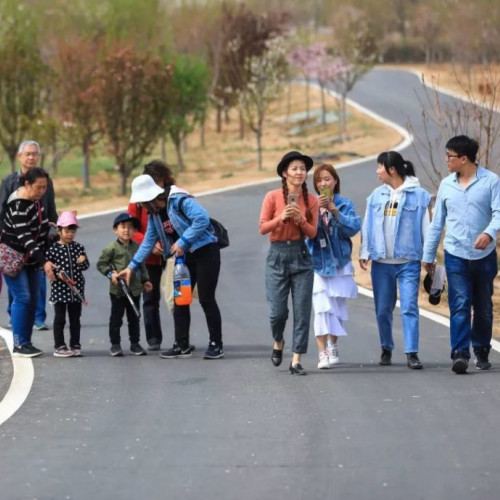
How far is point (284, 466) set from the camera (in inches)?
300

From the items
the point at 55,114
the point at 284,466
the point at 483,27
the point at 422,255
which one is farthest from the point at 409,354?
the point at 483,27

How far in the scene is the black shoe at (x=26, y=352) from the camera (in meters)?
11.8

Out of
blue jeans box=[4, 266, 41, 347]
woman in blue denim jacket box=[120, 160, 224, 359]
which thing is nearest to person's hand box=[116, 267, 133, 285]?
woman in blue denim jacket box=[120, 160, 224, 359]

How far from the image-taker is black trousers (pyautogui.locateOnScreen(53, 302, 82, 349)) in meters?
11.8

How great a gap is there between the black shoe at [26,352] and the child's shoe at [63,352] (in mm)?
152

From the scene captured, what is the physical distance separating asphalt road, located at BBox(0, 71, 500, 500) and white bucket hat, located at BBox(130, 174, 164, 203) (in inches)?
52.4

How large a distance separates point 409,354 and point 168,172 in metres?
2.56

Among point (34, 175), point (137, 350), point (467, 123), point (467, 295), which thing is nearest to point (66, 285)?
point (137, 350)

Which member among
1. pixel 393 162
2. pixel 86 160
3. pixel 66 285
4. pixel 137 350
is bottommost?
pixel 86 160

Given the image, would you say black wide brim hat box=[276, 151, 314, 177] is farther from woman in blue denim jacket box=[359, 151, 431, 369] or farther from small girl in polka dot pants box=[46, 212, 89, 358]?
small girl in polka dot pants box=[46, 212, 89, 358]

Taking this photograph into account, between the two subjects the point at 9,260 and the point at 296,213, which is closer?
the point at 296,213

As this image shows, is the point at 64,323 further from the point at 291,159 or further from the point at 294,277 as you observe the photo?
the point at 291,159

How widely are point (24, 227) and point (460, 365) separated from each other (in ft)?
12.6

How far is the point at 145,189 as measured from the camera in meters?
11.6
